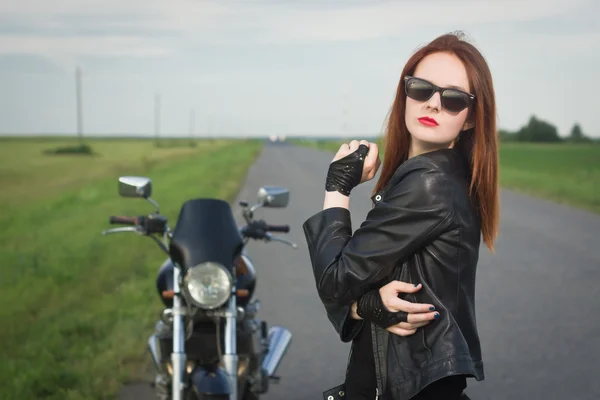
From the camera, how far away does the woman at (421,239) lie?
2057 millimetres

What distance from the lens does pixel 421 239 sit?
6.70ft

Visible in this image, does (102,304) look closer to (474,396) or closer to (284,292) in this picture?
(284,292)

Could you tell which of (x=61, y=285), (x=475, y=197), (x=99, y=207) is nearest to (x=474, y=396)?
(x=475, y=197)

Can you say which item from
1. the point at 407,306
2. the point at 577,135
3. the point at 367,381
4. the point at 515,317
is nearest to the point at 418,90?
the point at 407,306

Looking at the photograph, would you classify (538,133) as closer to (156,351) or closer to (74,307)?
(74,307)

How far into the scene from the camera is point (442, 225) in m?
2.04

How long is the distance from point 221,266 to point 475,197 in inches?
62.9

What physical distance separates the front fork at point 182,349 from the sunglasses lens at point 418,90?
5.48 ft

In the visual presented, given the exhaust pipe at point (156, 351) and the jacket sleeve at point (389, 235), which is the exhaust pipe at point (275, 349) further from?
the jacket sleeve at point (389, 235)

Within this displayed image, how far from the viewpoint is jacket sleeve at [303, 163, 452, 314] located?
2041mm

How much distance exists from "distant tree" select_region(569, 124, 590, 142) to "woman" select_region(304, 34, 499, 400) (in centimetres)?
12418

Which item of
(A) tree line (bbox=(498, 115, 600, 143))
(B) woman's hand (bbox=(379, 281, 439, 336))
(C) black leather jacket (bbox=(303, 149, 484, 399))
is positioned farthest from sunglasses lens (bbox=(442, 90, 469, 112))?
(A) tree line (bbox=(498, 115, 600, 143))

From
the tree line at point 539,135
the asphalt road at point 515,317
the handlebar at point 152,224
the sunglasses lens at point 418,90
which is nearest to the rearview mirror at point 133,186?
the handlebar at point 152,224

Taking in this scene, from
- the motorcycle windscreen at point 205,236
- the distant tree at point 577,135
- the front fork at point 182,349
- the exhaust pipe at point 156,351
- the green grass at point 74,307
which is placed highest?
the motorcycle windscreen at point 205,236
